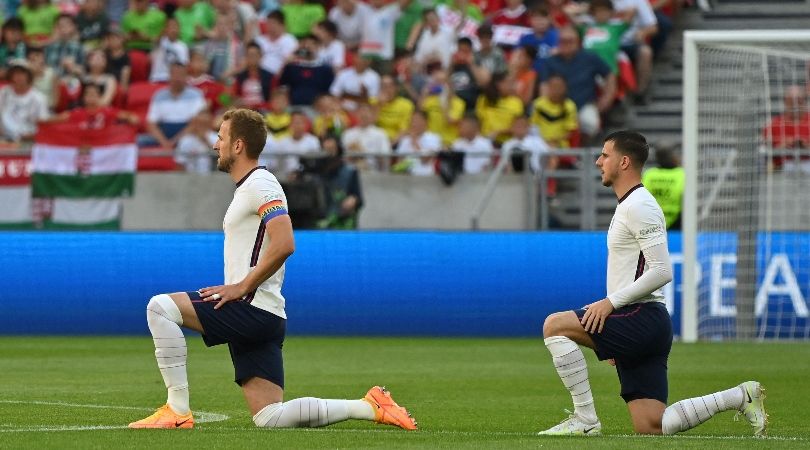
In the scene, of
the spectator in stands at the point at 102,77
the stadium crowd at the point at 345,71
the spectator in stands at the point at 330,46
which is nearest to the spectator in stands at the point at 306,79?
the stadium crowd at the point at 345,71

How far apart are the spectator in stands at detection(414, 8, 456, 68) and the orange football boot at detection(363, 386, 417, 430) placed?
15.2m

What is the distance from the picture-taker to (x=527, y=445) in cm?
870

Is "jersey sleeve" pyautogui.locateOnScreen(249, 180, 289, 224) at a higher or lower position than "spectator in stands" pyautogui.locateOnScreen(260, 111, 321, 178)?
lower

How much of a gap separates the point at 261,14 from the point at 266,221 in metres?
17.3

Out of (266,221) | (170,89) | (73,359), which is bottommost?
(73,359)

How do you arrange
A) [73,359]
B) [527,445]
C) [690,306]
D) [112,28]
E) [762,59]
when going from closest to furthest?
[527,445], [73,359], [690,306], [762,59], [112,28]

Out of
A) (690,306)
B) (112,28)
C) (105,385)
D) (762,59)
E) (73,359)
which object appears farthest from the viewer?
(112,28)

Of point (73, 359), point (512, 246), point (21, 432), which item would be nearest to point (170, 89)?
point (512, 246)

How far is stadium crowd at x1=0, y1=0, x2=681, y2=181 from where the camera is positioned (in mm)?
22734

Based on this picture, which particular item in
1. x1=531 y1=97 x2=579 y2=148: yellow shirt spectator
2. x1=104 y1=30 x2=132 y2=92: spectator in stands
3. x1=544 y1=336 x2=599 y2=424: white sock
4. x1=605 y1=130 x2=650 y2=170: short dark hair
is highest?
x1=104 y1=30 x2=132 y2=92: spectator in stands

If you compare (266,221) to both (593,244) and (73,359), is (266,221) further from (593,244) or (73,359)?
(593,244)

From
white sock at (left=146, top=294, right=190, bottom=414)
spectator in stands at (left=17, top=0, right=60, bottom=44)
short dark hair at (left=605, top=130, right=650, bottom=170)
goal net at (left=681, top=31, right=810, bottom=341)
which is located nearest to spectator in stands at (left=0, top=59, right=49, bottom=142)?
spectator in stands at (left=17, top=0, right=60, bottom=44)

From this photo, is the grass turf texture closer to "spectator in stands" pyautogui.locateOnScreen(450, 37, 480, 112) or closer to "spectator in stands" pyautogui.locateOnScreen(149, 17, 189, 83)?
"spectator in stands" pyautogui.locateOnScreen(450, 37, 480, 112)

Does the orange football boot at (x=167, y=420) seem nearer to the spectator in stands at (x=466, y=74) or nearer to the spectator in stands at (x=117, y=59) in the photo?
the spectator in stands at (x=466, y=74)
